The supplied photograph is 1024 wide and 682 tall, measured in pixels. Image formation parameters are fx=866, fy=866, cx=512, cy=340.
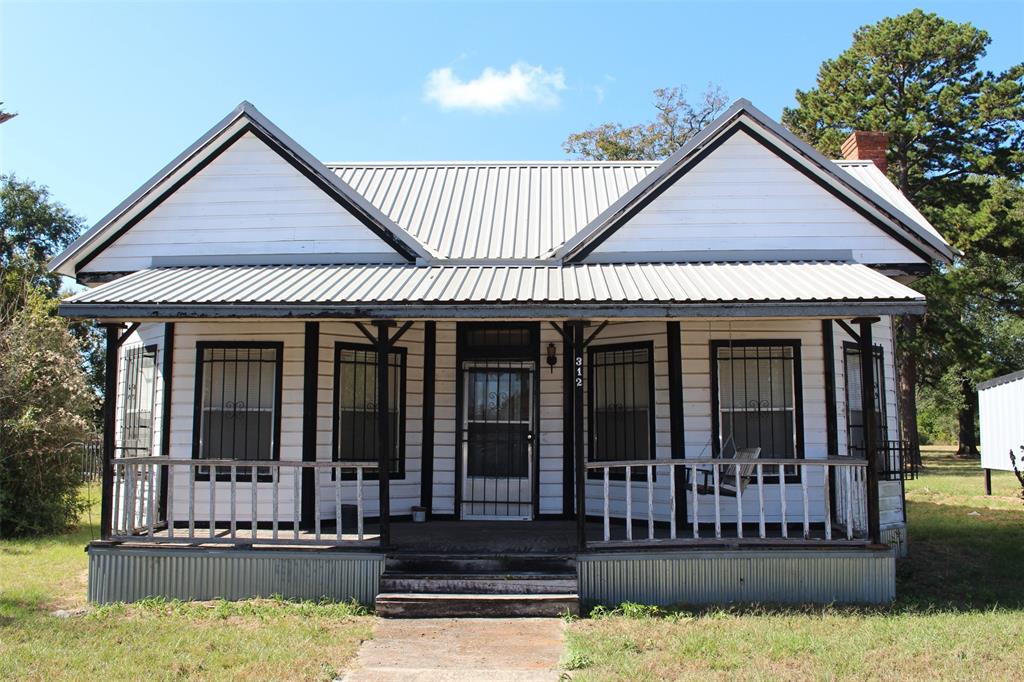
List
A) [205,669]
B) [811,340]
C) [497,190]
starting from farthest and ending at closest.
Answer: [497,190] < [811,340] < [205,669]

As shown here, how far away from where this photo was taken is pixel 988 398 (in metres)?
19.1

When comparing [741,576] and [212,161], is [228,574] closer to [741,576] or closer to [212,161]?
[741,576]

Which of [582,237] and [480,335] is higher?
[582,237]

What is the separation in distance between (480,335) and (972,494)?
520 inches

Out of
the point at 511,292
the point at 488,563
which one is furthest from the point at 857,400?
the point at 488,563

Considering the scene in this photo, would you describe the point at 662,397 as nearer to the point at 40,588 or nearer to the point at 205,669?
the point at 205,669

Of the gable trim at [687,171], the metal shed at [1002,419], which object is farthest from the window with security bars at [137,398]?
the metal shed at [1002,419]

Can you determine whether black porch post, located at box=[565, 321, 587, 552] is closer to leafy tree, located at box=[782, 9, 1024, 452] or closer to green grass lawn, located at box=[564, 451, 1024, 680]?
green grass lawn, located at box=[564, 451, 1024, 680]

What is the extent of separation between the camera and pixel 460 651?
7277 mm

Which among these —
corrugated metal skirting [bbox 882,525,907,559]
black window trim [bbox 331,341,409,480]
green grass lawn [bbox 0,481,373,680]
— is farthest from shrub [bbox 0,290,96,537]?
corrugated metal skirting [bbox 882,525,907,559]

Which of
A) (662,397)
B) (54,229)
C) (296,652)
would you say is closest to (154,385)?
(296,652)

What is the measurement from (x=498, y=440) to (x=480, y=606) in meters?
3.40

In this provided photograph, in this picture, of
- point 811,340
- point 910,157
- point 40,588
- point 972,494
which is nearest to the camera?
point 40,588

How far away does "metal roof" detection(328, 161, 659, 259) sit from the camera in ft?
39.0
